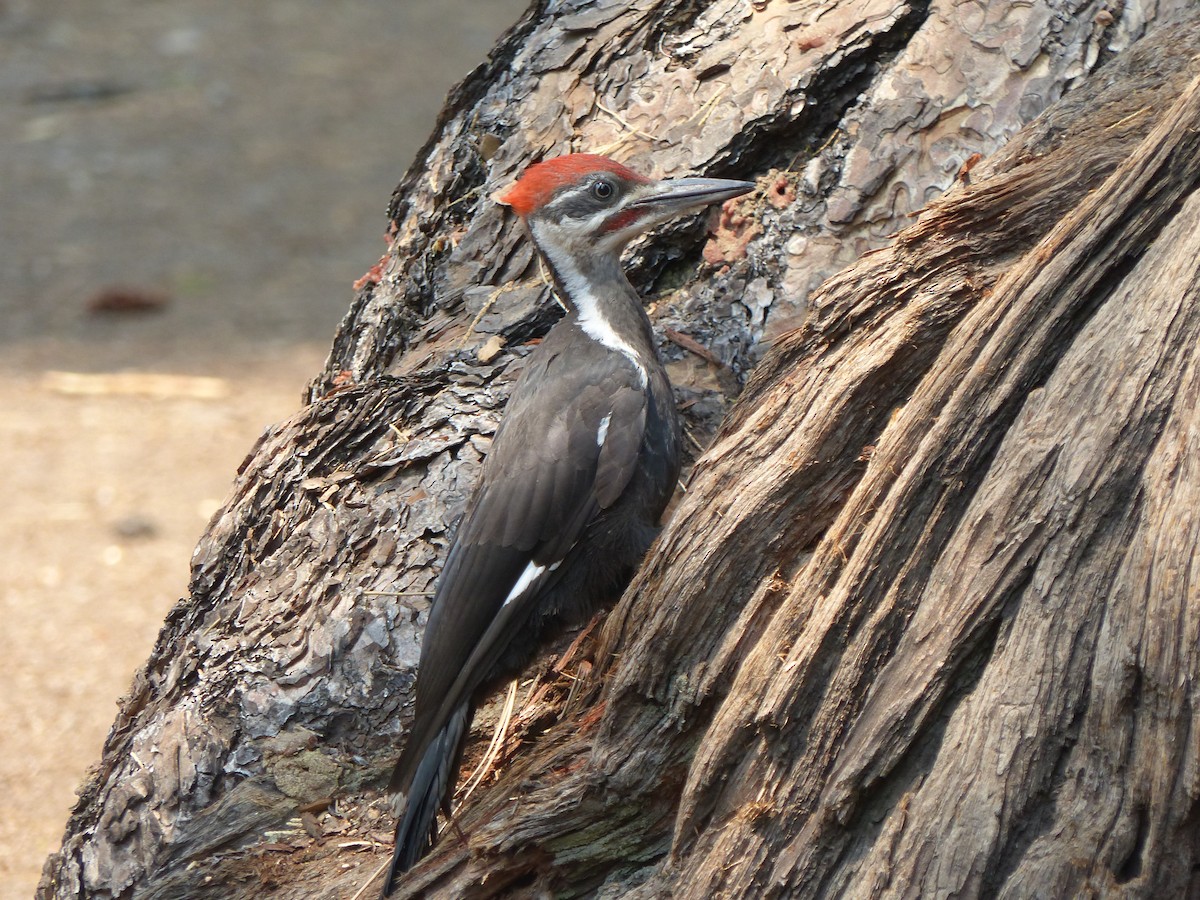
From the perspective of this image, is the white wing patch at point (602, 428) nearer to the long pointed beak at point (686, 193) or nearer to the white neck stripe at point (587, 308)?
the white neck stripe at point (587, 308)

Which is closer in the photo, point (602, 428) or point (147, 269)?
point (602, 428)

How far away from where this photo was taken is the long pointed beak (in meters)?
2.70

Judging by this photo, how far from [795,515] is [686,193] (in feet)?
2.90

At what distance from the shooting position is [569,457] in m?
2.71

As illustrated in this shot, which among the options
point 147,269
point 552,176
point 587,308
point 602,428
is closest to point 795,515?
point 602,428

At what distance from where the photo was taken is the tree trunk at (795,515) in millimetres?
1804

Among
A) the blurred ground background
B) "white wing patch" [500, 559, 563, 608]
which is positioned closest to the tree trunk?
"white wing patch" [500, 559, 563, 608]

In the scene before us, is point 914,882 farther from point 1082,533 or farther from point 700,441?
point 700,441

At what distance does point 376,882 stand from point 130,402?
13.5 feet

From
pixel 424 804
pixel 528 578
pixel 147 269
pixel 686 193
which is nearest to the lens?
pixel 424 804

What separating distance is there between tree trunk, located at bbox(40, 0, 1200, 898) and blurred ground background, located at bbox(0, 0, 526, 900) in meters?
1.71

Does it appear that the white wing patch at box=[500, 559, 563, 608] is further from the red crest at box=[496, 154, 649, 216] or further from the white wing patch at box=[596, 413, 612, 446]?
the red crest at box=[496, 154, 649, 216]

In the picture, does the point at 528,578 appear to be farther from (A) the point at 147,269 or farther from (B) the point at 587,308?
(A) the point at 147,269

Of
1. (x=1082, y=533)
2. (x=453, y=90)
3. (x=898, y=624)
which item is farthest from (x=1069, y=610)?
(x=453, y=90)
